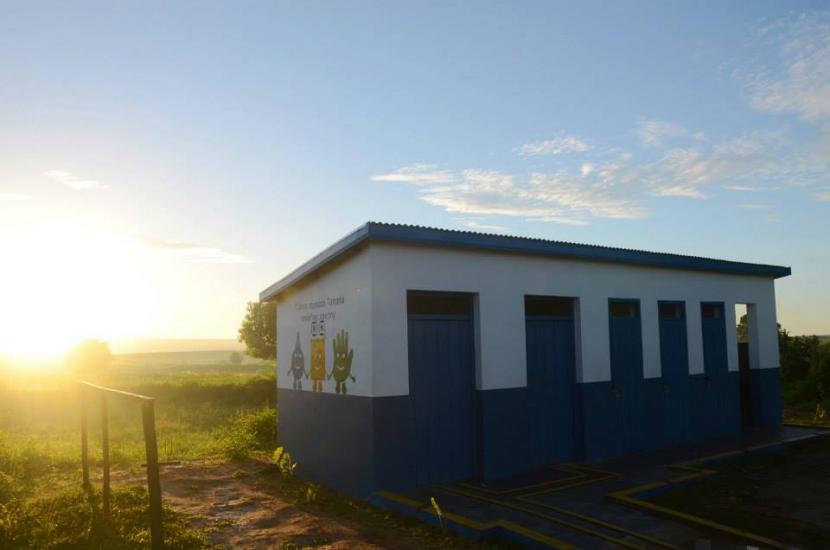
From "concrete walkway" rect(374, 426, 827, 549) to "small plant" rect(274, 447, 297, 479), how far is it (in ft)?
12.7

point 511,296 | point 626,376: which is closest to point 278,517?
point 511,296

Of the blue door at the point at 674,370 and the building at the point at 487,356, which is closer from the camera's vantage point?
the building at the point at 487,356

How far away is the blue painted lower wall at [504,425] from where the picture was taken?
9.69 m

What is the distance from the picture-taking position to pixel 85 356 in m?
68.1

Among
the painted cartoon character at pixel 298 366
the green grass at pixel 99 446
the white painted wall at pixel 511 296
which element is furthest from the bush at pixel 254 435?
the white painted wall at pixel 511 296

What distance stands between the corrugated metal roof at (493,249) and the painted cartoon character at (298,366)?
1352 mm

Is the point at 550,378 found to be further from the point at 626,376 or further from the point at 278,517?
the point at 278,517

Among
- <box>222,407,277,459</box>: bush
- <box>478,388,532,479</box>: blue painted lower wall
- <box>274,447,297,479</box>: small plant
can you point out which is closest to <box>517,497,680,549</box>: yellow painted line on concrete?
<box>478,388,532,479</box>: blue painted lower wall

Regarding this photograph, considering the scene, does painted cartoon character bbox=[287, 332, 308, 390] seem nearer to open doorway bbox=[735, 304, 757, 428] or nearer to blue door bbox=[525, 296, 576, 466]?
blue door bbox=[525, 296, 576, 466]

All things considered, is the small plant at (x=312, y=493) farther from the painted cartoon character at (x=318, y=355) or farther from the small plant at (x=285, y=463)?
the painted cartoon character at (x=318, y=355)

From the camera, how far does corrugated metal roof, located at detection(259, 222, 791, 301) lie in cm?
975

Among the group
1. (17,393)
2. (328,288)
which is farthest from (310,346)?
(17,393)

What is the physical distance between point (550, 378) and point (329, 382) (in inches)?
166

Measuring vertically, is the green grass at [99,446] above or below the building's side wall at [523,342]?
below
